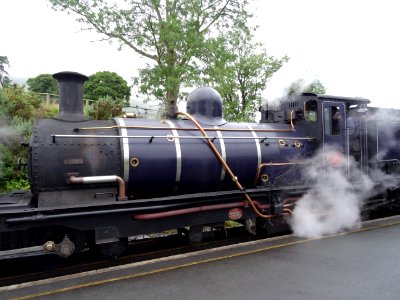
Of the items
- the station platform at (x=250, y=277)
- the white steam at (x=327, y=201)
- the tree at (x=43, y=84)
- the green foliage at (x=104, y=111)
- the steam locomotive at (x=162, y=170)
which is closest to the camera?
the station platform at (x=250, y=277)

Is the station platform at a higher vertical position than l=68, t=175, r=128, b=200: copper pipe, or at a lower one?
lower

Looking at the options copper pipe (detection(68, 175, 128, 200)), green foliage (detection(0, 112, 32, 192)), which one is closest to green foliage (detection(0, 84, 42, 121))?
green foliage (detection(0, 112, 32, 192))

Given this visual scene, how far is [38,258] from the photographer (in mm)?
5539

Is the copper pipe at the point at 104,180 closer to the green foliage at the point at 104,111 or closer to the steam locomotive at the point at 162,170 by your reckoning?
the steam locomotive at the point at 162,170

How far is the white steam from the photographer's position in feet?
23.8

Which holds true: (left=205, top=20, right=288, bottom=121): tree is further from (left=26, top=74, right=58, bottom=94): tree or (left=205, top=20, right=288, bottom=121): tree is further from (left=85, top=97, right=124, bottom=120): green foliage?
(left=26, top=74, right=58, bottom=94): tree

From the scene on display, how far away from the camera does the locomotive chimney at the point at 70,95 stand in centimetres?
554

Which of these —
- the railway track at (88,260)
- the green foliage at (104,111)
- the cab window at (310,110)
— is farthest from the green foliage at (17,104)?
the cab window at (310,110)

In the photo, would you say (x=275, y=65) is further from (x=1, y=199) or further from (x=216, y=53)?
(x=1, y=199)

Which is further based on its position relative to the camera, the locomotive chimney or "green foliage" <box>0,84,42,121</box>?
"green foliage" <box>0,84,42,121</box>

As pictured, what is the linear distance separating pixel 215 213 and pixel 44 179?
122 inches

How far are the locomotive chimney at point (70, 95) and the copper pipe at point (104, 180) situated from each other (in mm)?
1173

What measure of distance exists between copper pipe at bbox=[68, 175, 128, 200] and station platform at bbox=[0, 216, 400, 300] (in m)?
1.16

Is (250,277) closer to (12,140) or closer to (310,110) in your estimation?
(310,110)
